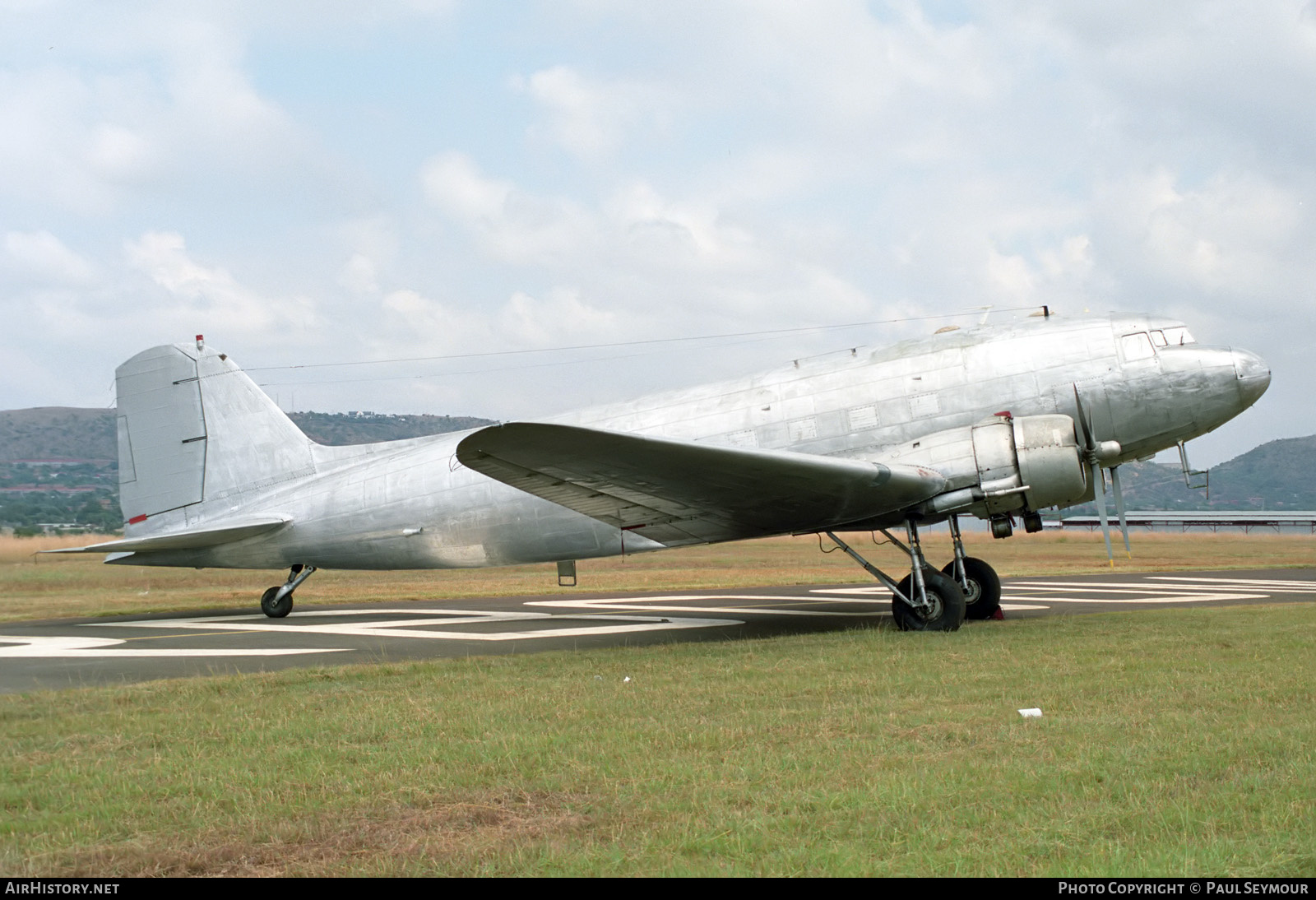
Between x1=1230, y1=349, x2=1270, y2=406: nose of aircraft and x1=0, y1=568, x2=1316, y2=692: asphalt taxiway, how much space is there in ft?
14.9

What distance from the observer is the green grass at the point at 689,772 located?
14.5 feet

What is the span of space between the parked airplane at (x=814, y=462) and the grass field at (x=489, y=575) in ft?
24.6

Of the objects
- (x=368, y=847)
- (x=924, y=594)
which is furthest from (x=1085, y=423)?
(x=368, y=847)

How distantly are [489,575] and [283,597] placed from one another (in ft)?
58.3

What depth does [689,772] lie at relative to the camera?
5875mm

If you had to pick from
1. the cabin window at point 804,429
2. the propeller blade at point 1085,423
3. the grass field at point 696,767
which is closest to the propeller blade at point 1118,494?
the propeller blade at point 1085,423

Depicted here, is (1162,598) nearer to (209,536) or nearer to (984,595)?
(984,595)

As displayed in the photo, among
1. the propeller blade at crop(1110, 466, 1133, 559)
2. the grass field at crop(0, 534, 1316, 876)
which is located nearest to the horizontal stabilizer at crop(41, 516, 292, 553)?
the grass field at crop(0, 534, 1316, 876)

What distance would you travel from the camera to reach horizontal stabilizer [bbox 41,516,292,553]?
18.5 metres

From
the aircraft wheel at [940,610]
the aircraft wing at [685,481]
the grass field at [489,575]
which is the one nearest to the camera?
the aircraft wing at [685,481]

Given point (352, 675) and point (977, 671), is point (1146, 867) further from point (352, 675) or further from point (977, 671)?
point (352, 675)

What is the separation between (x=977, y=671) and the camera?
9.67 meters

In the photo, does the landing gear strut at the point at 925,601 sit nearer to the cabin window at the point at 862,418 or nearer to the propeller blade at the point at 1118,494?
the cabin window at the point at 862,418

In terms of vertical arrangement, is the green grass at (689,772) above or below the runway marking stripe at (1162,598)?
above
